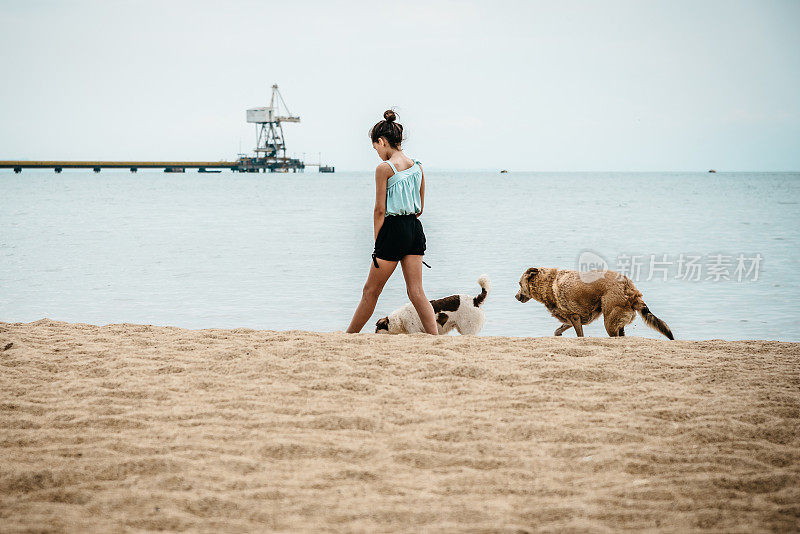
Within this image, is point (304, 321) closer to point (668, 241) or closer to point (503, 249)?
point (503, 249)

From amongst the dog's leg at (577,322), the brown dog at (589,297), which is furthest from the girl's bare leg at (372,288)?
the dog's leg at (577,322)

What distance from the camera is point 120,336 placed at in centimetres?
607

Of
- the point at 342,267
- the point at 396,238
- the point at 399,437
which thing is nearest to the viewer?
the point at 399,437

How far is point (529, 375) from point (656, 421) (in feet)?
3.55

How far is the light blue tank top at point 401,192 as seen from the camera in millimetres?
5652

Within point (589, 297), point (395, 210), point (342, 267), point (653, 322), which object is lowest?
point (342, 267)

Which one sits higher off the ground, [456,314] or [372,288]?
[372,288]

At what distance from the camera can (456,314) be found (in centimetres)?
672

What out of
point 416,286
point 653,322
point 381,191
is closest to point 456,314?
point 416,286

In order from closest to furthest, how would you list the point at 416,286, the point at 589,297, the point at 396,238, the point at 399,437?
1. the point at 399,437
2. the point at 396,238
3. the point at 416,286
4. the point at 589,297

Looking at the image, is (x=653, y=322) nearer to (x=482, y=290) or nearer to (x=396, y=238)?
(x=482, y=290)

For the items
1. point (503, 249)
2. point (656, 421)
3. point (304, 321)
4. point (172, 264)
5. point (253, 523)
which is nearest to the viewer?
point (253, 523)

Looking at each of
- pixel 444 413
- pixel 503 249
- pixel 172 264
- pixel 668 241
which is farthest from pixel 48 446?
pixel 668 241

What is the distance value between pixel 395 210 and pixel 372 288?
0.76 meters
